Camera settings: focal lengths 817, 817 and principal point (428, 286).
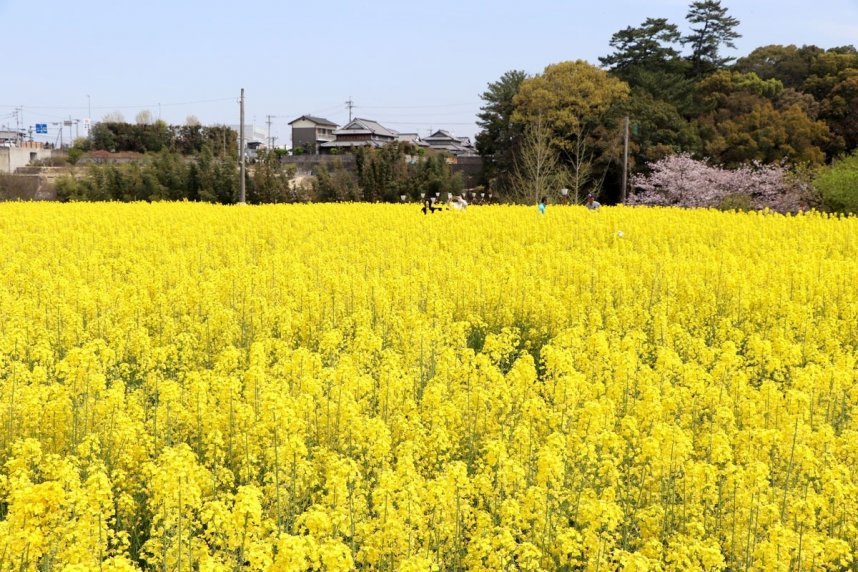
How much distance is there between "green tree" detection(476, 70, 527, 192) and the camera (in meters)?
51.3

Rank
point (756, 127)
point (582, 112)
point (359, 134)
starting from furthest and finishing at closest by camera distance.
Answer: point (359, 134) < point (582, 112) < point (756, 127)

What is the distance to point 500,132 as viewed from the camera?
53.2m

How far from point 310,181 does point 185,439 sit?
142 ft

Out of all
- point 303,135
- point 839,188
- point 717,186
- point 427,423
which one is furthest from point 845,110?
point 303,135

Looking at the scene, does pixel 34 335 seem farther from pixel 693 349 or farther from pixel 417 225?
pixel 417 225

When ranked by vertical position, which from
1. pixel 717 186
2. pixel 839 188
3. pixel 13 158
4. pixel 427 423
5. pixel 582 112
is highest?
pixel 582 112

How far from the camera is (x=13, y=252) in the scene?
1634cm

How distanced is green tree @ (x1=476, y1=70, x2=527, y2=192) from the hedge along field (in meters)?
38.1

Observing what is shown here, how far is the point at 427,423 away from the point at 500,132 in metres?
48.1

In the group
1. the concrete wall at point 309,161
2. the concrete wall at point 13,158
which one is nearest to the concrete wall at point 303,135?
the concrete wall at point 13,158

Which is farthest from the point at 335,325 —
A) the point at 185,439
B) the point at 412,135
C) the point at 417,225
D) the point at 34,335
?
the point at 412,135

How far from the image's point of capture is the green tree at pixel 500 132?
5134cm

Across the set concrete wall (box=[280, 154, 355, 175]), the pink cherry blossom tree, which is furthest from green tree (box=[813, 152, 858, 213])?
concrete wall (box=[280, 154, 355, 175])

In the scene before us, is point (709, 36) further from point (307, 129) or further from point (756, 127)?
point (307, 129)
